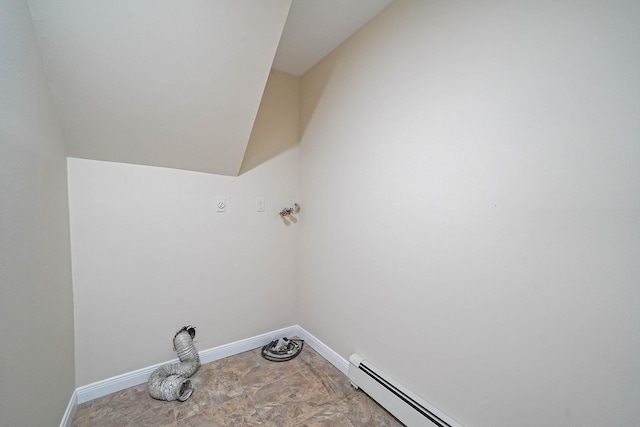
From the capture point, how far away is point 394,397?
4.73 feet

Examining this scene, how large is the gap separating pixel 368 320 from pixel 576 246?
118 cm

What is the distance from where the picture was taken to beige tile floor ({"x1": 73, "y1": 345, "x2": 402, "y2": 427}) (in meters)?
1.44

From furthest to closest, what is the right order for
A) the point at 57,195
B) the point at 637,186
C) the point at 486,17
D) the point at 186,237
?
the point at 186,237, the point at 57,195, the point at 486,17, the point at 637,186

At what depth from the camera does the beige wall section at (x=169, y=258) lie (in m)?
1.59

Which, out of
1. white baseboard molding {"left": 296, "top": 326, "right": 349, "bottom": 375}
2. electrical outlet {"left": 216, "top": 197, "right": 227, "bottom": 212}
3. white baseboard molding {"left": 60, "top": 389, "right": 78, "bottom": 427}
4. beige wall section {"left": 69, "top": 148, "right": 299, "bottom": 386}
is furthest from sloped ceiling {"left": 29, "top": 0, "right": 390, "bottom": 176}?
white baseboard molding {"left": 296, "top": 326, "right": 349, "bottom": 375}

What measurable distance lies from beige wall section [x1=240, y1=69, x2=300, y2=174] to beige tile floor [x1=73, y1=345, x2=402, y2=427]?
1.61 meters

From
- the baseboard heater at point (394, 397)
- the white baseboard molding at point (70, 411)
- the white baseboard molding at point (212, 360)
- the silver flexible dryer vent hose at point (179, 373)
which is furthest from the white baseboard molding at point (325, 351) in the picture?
the white baseboard molding at point (70, 411)

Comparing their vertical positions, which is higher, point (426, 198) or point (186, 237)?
point (426, 198)

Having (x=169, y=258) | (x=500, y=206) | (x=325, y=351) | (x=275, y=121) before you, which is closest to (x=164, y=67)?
(x=275, y=121)

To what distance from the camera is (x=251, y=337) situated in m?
2.20

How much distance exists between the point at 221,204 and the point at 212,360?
1272 mm

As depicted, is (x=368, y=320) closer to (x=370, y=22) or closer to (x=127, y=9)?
(x=370, y=22)

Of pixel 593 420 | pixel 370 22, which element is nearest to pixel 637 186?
pixel 593 420

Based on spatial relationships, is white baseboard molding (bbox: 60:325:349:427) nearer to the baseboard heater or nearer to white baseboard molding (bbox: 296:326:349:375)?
white baseboard molding (bbox: 296:326:349:375)
